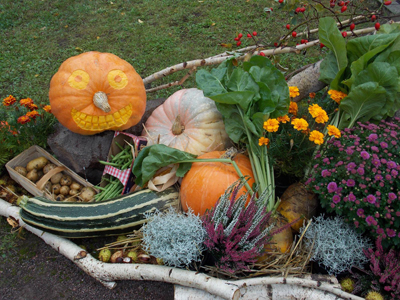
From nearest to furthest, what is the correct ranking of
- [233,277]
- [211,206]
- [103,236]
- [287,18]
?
[233,277], [211,206], [103,236], [287,18]

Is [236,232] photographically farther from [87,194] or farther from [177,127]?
[87,194]

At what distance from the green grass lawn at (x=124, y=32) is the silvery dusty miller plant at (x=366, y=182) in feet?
9.42

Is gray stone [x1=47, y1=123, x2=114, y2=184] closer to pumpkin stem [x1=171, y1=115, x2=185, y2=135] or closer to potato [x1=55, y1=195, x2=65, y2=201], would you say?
potato [x1=55, y1=195, x2=65, y2=201]

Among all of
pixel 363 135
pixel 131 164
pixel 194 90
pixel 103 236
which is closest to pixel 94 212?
pixel 103 236

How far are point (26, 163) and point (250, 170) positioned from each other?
2254 mm

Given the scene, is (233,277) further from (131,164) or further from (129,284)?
(131,164)

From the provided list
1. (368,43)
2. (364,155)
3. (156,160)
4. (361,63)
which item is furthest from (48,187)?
(368,43)

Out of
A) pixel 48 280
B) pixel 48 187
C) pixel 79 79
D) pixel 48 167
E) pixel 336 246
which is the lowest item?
pixel 48 280

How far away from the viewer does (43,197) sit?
2959mm

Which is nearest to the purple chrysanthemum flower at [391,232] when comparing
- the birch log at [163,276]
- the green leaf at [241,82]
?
the birch log at [163,276]

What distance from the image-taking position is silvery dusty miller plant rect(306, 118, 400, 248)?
6.79 feet

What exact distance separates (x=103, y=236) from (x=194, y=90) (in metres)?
1.65

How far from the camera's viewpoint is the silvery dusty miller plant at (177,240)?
7.34 feet

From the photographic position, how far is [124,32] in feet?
20.2
